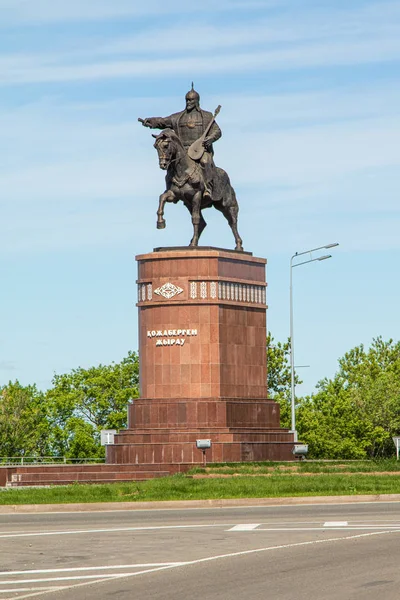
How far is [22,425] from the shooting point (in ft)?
265

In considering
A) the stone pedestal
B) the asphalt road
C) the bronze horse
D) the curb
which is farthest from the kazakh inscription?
the asphalt road

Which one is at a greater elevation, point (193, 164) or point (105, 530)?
point (193, 164)

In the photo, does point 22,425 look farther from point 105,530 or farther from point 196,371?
point 105,530

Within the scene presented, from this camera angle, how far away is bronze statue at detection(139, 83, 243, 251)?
47.6 metres

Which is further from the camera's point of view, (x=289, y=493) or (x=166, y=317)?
(x=166, y=317)

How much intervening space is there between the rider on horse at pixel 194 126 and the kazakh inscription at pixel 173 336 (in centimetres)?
533

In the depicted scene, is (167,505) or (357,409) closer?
(167,505)

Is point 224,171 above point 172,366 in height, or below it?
above

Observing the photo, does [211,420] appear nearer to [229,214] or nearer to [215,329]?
[215,329]

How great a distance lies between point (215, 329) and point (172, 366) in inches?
75.6

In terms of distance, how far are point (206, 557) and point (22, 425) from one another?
63176 millimetres

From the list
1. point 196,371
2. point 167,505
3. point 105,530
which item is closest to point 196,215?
point 196,371

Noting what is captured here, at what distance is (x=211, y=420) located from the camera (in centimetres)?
4484

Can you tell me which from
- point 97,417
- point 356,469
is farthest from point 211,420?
point 97,417
